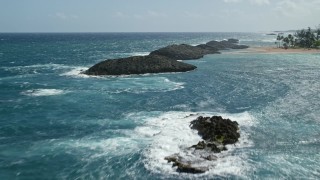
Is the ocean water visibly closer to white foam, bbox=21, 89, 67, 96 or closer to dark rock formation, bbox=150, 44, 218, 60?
white foam, bbox=21, 89, 67, 96

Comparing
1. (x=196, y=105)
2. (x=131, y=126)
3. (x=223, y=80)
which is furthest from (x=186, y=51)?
(x=131, y=126)

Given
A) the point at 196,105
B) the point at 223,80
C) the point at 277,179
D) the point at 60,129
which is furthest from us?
the point at 223,80

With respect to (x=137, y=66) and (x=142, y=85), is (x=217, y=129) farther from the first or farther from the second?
(x=137, y=66)

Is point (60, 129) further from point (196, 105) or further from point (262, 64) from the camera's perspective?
point (262, 64)

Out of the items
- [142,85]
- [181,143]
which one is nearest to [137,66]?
[142,85]

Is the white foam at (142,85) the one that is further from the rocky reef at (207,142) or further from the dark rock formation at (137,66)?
the rocky reef at (207,142)

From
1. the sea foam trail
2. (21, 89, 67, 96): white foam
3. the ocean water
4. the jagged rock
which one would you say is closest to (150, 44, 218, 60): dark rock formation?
the ocean water
